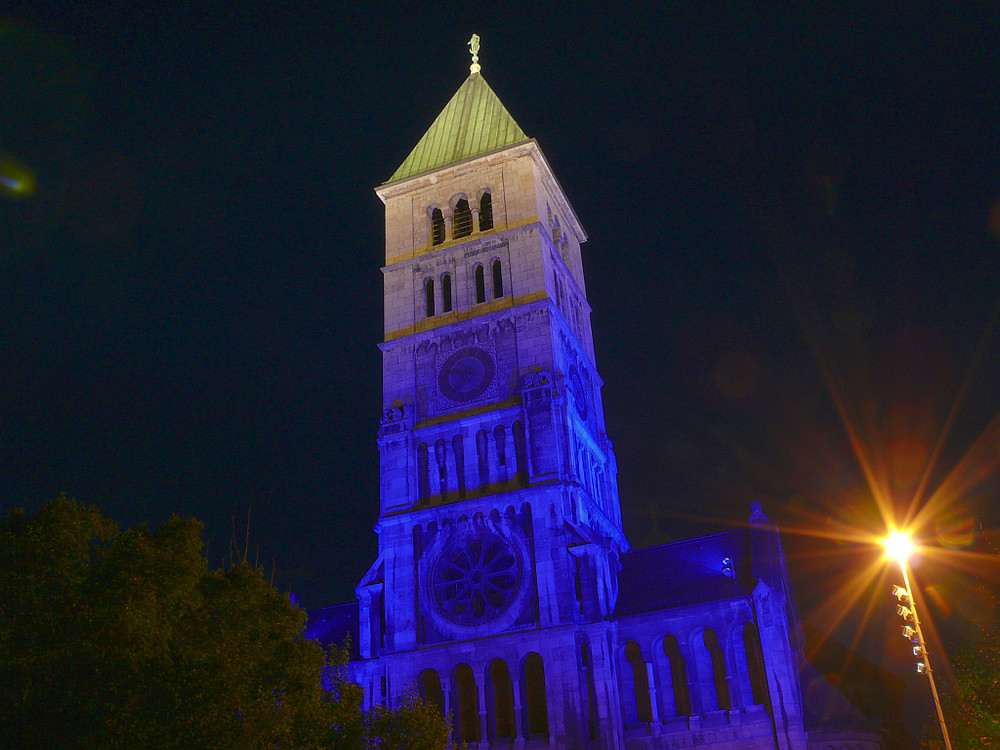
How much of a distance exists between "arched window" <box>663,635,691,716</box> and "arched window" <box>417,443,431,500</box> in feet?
49.3

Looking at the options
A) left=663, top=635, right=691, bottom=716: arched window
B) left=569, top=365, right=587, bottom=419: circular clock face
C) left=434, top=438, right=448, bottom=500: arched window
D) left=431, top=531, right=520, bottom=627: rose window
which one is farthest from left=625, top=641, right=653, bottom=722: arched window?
left=569, top=365, right=587, bottom=419: circular clock face

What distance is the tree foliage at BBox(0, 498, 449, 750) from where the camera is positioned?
25.0m

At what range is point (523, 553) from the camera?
4897cm

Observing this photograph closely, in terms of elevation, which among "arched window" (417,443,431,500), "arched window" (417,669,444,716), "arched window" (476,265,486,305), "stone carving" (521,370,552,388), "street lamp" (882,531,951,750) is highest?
"arched window" (476,265,486,305)

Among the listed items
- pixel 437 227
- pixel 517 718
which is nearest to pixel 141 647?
pixel 517 718


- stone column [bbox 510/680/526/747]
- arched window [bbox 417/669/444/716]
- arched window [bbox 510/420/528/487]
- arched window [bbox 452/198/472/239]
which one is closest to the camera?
stone column [bbox 510/680/526/747]

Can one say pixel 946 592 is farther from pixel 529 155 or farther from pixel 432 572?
pixel 529 155

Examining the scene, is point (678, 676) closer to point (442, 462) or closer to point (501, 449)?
point (501, 449)

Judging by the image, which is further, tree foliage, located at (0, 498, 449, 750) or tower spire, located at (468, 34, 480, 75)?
tower spire, located at (468, 34, 480, 75)

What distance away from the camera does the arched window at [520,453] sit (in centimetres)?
5097

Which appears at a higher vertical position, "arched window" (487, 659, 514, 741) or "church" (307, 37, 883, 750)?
"church" (307, 37, 883, 750)

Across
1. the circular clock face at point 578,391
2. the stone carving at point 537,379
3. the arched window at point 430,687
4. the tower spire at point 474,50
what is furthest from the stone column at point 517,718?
the tower spire at point 474,50

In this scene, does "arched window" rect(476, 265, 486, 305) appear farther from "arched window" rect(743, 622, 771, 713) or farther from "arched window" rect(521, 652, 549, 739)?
"arched window" rect(743, 622, 771, 713)

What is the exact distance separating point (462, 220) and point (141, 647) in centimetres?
4147
